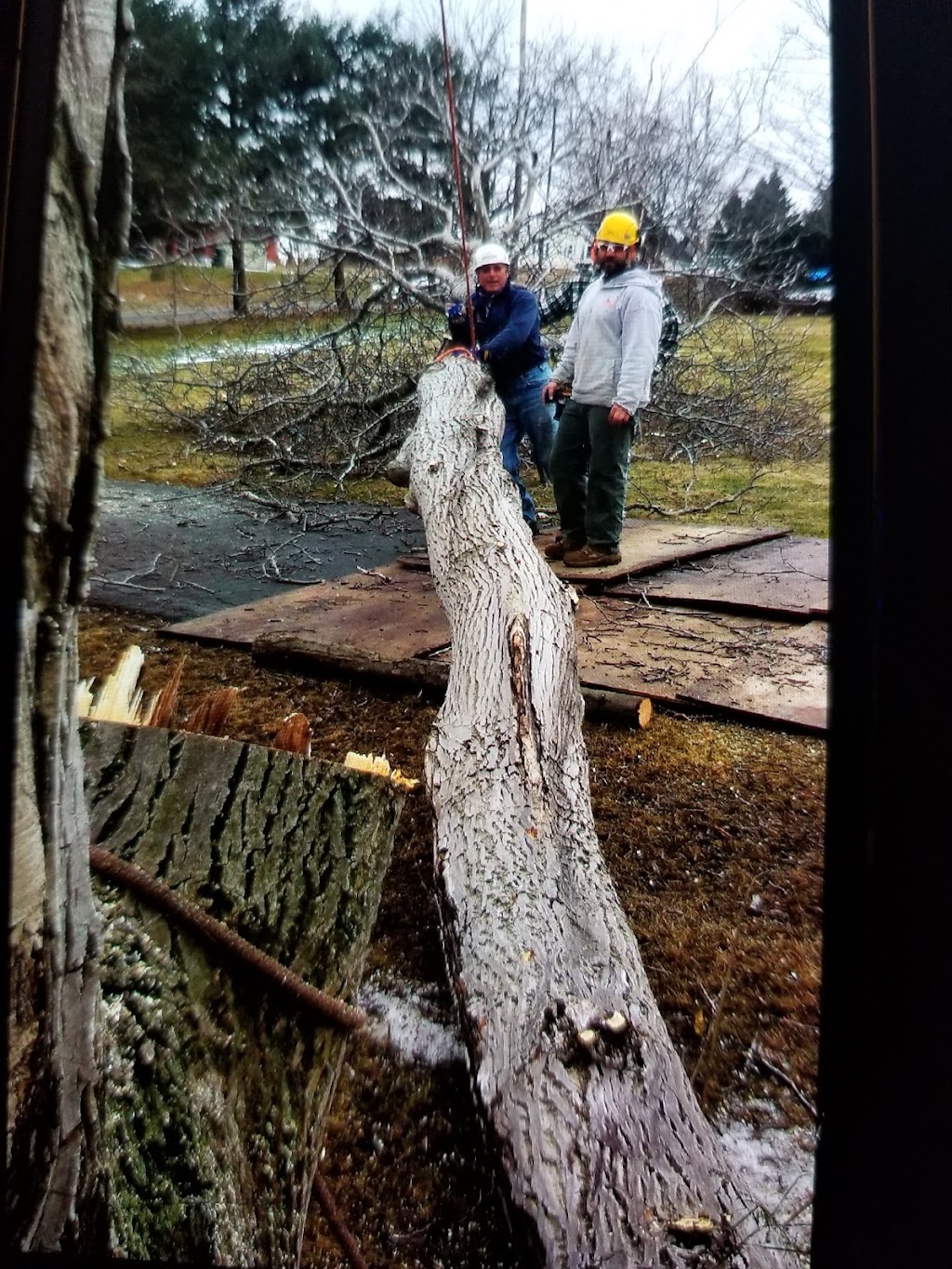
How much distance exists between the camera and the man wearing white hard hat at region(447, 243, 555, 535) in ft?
6.79

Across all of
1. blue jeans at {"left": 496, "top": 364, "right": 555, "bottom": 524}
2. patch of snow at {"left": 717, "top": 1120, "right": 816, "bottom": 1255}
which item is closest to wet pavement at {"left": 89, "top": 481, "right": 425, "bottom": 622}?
blue jeans at {"left": 496, "top": 364, "right": 555, "bottom": 524}

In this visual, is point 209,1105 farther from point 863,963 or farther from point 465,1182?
point 863,963

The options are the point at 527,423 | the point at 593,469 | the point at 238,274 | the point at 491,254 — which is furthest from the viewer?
the point at 527,423

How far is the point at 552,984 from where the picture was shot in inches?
38.9

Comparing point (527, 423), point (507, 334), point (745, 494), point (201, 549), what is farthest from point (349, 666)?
point (507, 334)

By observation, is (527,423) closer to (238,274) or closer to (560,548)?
(560,548)

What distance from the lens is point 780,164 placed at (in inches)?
27.2

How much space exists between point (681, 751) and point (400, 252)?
1022mm

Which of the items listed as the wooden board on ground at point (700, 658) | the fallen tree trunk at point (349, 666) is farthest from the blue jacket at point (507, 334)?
the fallen tree trunk at point (349, 666)

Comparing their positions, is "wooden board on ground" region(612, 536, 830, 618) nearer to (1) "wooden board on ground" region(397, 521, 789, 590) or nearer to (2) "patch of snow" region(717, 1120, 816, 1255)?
(1) "wooden board on ground" region(397, 521, 789, 590)

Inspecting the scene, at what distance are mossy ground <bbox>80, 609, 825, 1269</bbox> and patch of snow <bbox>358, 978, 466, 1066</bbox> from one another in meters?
0.02

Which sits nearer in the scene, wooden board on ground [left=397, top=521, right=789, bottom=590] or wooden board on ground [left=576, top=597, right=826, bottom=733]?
wooden board on ground [left=576, top=597, right=826, bottom=733]

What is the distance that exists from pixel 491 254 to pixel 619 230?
0.61 metres

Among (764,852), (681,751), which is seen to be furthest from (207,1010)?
(681,751)
